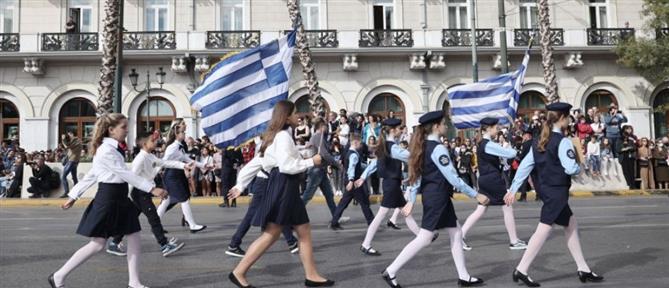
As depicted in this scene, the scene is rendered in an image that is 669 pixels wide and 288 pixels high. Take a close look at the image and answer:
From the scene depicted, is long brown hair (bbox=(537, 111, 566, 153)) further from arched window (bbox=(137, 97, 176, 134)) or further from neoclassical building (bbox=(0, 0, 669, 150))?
arched window (bbox=(137, 97, 176, 134))

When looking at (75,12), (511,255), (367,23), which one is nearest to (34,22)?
(75,12)

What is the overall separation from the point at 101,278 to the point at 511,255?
15.9 ft

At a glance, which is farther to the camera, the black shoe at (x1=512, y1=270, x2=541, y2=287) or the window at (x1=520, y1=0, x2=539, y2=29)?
the window at (x1=520, y1=0, x2=539, y2=29)

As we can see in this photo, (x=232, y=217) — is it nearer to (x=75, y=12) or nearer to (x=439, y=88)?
(x=439, y=88)

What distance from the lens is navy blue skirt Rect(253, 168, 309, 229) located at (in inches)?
217

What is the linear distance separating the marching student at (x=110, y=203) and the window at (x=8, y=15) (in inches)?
1012

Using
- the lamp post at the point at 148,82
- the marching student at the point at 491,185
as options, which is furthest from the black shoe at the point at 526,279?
the lamp post at the point at 148,82

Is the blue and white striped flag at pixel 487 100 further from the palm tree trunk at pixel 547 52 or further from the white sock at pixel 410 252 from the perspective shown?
the palm tree trunk at pixel 547 52

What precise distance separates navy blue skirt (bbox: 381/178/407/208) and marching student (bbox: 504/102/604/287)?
92.9 inches

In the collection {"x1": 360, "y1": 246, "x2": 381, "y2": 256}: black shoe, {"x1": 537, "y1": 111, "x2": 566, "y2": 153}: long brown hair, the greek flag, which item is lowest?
{"x1": 360, "y1": 246, "x2": 381, "y2": 256}: black shoe

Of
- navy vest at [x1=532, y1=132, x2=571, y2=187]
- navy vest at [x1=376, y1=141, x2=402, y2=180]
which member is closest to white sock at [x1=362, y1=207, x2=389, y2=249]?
navy vest at [x1=376, y1=141, x2=402, y2=180]

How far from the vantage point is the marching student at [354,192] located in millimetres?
9383

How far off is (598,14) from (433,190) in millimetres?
27131

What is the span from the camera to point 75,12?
91.4ft
